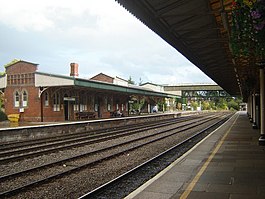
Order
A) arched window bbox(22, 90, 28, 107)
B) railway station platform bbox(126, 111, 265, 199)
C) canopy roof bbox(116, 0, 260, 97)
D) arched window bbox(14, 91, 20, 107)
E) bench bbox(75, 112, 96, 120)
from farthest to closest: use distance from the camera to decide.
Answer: bench bbox(75, 112, 96, 120) < arched window bbox(14, 91, 20, 107) < arched window bbox(22, 90, 28, 107) < canopy roof bbox(116, 0, 260, 97) < railway station platform bbox(126, 111, 265, 199)

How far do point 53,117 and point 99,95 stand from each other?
10500 mm

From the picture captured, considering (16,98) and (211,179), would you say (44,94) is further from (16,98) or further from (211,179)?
(211,179)

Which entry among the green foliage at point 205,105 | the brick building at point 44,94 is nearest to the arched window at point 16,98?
the brick building at point 44,94

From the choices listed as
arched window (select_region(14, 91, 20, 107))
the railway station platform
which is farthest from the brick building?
the railway station platform

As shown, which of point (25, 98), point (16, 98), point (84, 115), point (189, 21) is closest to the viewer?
point (189, 21)

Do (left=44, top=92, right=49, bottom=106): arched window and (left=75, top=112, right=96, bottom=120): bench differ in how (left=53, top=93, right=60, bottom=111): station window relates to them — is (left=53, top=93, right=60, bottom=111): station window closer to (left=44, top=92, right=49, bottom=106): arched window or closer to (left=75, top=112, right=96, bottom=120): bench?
(left=44, top=92, right=49, bottom=106): arched window

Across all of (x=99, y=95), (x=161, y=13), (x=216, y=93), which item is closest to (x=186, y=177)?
(x=161, y=13)

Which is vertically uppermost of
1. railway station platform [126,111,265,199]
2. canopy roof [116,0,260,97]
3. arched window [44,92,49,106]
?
canopy roof [116,0,260,97]

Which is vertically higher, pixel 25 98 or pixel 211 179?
pixel 25 98

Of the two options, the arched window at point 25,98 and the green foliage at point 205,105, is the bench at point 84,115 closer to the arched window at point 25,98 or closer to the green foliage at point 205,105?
the arched window at point 25,98

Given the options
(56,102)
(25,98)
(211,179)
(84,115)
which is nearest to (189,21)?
(211,179)

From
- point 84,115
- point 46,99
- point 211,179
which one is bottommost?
point 211,179

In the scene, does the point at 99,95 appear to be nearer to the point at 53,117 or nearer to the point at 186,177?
the point at 53,117

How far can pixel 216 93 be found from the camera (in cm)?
8981
